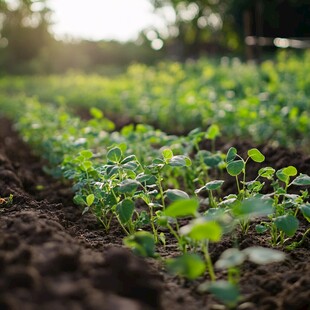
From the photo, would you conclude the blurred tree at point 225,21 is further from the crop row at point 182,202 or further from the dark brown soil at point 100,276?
the dark brown soil at point 100,276

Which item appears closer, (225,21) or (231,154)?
(231,154)

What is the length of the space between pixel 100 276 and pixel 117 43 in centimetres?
3160

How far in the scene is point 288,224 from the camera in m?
2.41

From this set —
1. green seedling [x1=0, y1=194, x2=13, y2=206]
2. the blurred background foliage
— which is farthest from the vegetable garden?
the blurred background foliage

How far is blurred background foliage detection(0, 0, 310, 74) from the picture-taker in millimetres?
26422

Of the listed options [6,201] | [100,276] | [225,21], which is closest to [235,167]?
[100,276]

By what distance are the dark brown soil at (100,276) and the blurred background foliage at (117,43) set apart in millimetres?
20494

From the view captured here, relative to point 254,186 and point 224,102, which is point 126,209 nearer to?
point 254,186

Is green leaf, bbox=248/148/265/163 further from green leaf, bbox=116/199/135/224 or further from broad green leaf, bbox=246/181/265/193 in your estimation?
green leaf, bbox=116/199/135/224

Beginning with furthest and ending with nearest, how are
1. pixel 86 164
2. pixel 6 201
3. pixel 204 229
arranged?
pixel 6 201 → pixel 86 164 → pixel 204 229

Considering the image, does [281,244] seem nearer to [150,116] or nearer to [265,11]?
[150,116]

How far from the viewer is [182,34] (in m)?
29.9

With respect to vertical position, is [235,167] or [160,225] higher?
[235,167]

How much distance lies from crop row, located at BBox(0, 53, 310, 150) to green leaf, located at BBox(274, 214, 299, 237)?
274 cm
